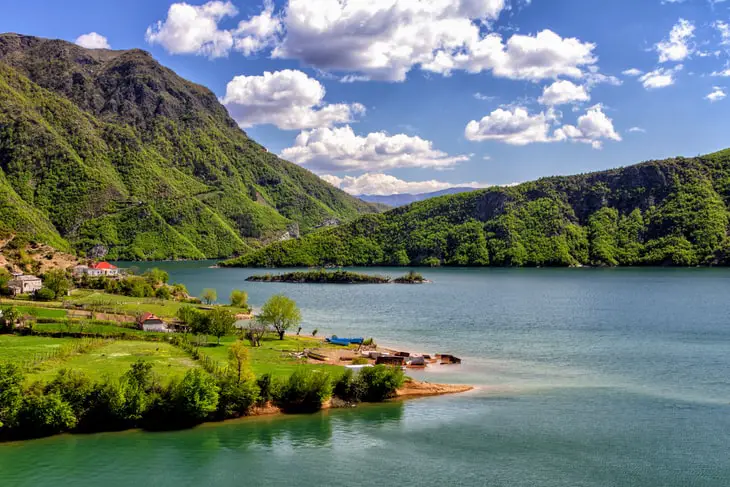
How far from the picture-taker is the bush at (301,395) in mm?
50844

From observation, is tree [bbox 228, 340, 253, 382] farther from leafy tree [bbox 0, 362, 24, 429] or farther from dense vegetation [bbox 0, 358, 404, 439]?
leafy tree [bbox 0, 362, 24, 429]

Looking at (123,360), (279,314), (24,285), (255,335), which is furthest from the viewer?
(24,285)

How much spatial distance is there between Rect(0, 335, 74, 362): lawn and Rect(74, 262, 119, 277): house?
245 feet

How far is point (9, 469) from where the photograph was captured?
38.0 meters

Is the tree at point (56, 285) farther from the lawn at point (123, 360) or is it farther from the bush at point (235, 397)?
the bush at point (235, 397)

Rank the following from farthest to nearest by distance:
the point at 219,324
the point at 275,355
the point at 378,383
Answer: the point at 219,324 → the point at 275,355 → the point at 378,383

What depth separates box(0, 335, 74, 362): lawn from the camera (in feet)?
189

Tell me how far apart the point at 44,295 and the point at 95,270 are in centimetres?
4828

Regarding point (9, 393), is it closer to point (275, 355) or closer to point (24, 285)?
point (275, 355)

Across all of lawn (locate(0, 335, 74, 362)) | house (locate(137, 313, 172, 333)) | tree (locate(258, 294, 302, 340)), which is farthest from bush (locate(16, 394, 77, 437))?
tree (locate(258, 294, 302, 340))

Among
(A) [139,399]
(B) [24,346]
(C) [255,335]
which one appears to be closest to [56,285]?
(B) [24,346]

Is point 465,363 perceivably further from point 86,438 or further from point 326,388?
point 86,438

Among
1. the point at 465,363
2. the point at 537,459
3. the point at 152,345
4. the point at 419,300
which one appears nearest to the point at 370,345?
the point at 465,363

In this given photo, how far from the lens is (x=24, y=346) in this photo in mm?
63250
